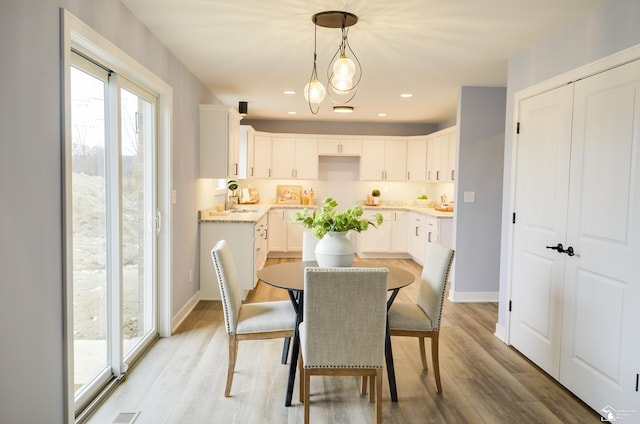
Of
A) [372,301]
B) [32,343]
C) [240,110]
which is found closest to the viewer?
[32,343]

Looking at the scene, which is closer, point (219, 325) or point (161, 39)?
point (161, 39)

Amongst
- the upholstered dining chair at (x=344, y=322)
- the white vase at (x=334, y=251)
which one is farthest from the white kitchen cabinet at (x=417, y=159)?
the upholstered dining chair at (x=344, y=322)

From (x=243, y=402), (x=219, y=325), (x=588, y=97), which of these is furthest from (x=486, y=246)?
(x=243, y=402)

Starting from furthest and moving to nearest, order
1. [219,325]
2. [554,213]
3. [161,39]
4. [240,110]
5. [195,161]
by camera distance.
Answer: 1. [240,110]
2. [195,161]
3. [219,325]
4. [161,39]
5. [554,213]

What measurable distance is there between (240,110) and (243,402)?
Answer: 4523mm

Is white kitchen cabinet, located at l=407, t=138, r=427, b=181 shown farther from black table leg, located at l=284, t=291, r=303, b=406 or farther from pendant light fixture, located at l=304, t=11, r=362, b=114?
black table leg, located at l=284, t=291, r=303, b=406

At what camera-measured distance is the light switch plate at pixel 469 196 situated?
16.8 feet

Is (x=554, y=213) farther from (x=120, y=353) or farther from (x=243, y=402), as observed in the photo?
(x=120, y=353)

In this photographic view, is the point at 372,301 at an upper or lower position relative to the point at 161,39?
lower

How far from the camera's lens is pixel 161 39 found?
358 centimetres

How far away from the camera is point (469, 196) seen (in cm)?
513

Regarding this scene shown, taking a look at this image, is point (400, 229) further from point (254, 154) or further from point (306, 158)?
point (254, 154)
